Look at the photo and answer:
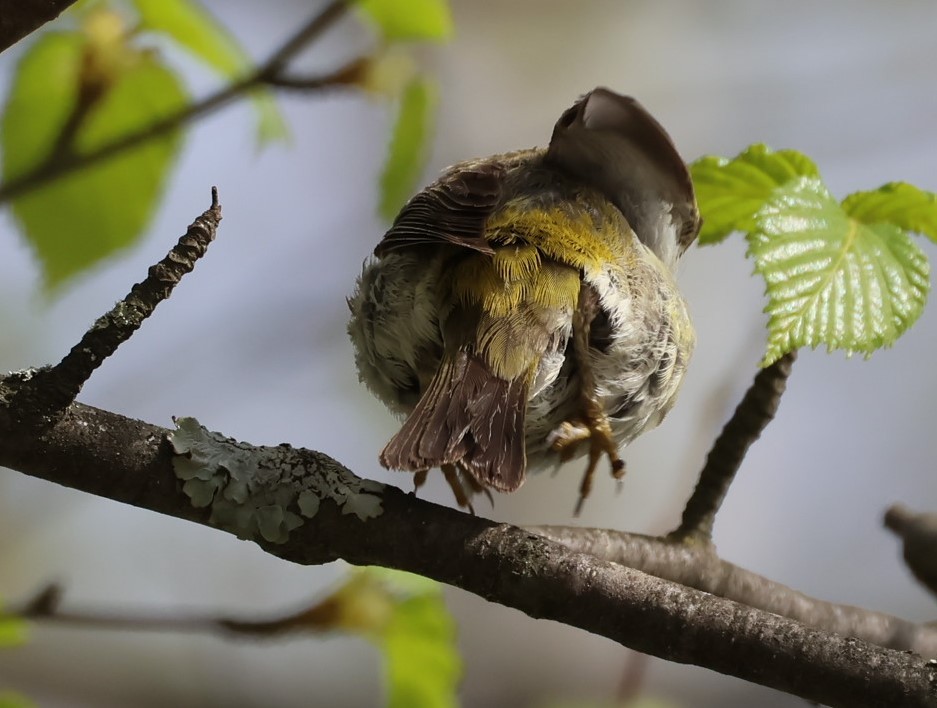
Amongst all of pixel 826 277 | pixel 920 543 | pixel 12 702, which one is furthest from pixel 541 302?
pixel 12 702

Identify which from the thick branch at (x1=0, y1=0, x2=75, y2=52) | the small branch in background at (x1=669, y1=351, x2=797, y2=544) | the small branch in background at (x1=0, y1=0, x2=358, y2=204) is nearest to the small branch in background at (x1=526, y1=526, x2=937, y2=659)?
the small branch in background at (x1=669, y1=351, x2=797, y2=544)

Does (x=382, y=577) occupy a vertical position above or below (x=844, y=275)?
below

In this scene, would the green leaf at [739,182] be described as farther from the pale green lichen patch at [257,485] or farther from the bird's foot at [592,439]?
the pale green lichen patch at [257,485]

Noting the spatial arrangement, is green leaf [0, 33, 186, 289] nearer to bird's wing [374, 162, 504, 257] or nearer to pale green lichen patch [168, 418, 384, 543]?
bird's wing [374, 162, 504, 257]

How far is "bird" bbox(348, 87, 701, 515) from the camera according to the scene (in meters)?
1.45

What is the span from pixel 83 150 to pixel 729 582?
4.31ft

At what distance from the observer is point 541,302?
1.53m

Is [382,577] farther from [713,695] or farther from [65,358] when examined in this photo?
[713,695]

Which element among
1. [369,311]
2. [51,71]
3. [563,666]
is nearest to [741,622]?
[369,311]

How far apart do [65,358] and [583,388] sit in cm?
88

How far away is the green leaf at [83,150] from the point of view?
156cm

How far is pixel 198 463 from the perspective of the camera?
117 cm

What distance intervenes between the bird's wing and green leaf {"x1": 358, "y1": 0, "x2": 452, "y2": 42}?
25 centimetres

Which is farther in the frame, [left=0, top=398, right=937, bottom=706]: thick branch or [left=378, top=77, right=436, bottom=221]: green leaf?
[left=378, top=77, right=436, bottom=221]: green leaf
